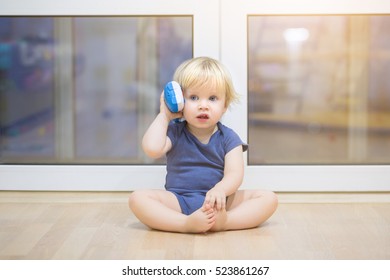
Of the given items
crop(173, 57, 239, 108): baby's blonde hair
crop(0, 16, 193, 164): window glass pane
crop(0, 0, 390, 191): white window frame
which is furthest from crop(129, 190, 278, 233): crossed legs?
crop(0, 16, 193, 164): window glass pane

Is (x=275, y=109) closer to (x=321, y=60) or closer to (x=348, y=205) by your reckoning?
(x=321, y=60)

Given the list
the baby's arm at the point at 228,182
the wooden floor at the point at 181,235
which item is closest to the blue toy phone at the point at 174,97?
the baby's arm at the point at 228,182

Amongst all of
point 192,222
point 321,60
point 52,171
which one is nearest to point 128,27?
point 321,60

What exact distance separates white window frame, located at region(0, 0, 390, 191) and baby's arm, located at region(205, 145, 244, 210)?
0.32 m

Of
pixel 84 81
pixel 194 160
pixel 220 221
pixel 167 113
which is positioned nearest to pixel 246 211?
pixel 220 221

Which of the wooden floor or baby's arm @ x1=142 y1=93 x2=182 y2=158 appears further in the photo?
baby's arm @ x1=142 y1=93 x2=182 y2=158

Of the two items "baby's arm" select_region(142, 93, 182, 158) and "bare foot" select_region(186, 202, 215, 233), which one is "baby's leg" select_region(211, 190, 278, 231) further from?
"baby's arm" select_region(142, 93, 182, 158)

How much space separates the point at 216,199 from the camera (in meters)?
1.42

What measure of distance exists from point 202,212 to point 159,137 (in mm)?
225

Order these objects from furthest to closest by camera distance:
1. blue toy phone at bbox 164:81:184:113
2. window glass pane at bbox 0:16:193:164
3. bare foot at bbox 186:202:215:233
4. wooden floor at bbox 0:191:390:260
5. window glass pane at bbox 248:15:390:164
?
1. window glass pane at bbox 248:15:390:164
2. window glass pane at bbox 0:16:193:164
3. blue toy phone at bbox 164:81:184:113
4. bare foot at bbox 186:202:215:233
5. wooden floor at bbox 0:191:390:260

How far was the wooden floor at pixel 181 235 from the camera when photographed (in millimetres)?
1293

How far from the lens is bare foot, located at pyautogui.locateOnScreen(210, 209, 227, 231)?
1447 mm

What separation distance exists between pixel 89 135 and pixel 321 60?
4.16 feet

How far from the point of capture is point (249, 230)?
1491 mm
